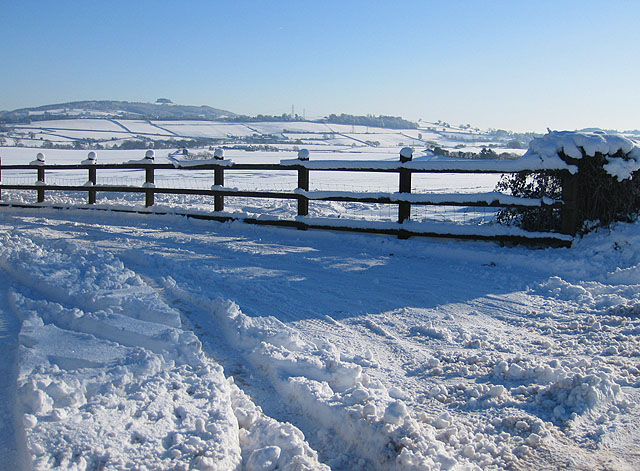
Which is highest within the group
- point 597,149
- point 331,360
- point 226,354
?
point 597,149

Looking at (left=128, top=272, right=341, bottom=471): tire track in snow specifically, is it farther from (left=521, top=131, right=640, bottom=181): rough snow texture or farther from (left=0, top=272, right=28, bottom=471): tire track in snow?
(left=521, top=131, right=640, bottom=181): rough snow texture

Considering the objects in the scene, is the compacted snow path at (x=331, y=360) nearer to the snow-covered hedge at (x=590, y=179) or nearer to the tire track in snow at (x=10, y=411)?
the tire track in snow at (x=10, y=411)

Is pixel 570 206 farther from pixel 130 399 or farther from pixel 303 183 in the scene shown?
pixel 130 399

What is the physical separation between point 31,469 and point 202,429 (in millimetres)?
769

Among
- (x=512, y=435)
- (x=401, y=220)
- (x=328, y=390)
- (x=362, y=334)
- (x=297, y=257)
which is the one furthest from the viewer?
(x=401, y=220)

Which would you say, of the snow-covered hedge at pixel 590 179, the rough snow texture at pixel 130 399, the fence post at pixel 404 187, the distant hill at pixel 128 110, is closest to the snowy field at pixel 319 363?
the rough snow texture at pixel 130 399

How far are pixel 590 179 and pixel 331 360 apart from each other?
5602 mm

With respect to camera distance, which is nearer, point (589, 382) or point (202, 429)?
point (202, 429)

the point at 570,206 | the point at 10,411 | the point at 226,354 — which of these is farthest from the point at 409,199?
the point at 10,411

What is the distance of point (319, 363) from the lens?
373cm

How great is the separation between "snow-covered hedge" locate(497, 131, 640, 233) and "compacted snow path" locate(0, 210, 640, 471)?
0.67m

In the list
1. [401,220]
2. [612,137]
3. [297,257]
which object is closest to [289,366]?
[297,257]

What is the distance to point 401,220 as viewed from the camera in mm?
8617

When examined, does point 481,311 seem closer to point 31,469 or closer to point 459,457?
point 459,457
